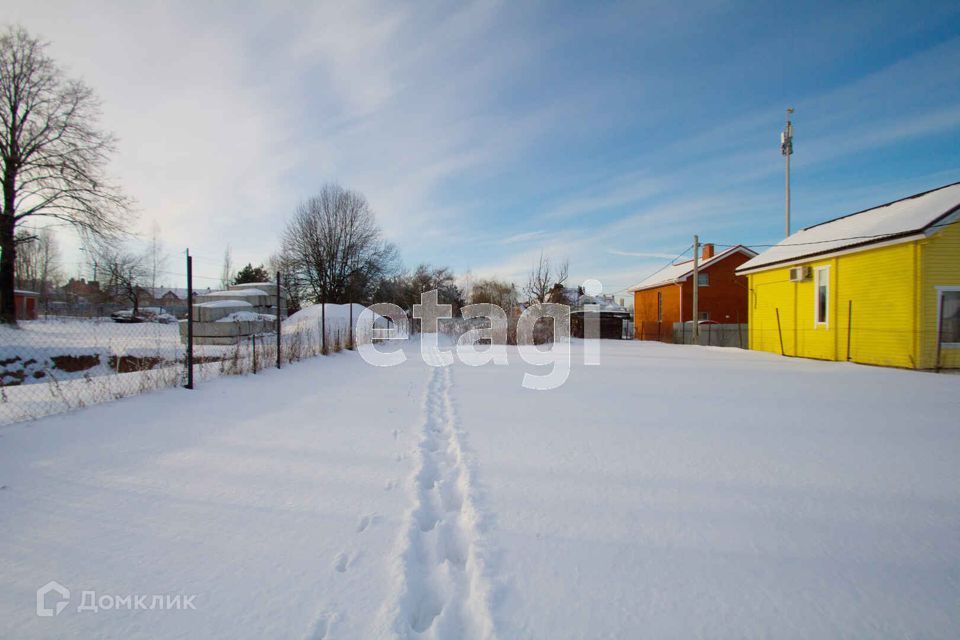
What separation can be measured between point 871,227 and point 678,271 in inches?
512

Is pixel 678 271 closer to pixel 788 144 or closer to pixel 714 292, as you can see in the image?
pixel 714 292

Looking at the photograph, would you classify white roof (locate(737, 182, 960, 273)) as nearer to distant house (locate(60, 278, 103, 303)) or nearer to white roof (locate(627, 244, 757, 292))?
white roof (locate(627, 244, 757, 292))

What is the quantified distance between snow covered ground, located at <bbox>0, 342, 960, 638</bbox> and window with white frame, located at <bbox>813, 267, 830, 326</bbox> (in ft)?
29.1

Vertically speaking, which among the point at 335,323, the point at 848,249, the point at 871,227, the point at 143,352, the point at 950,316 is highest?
the point at 871,227

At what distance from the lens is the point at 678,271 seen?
24453 mm

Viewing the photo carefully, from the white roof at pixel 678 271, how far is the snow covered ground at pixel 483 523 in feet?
64.1

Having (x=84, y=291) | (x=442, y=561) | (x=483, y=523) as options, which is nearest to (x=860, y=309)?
(x=483, y=523)

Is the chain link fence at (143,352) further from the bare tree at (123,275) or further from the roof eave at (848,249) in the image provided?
the roof eave at (848,249)

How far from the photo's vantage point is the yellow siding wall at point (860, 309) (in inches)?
384

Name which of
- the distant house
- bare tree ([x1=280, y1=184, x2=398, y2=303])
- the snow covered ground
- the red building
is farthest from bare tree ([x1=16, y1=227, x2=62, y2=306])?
the snow covered ground

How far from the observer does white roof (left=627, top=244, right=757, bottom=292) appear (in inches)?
903

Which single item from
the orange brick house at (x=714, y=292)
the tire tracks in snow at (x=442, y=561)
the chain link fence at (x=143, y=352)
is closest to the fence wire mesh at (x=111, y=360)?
the chain link fence at (x=143, y=352)

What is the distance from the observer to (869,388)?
285 inches

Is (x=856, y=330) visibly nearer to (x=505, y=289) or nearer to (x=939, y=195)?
(x=939, y=195)
